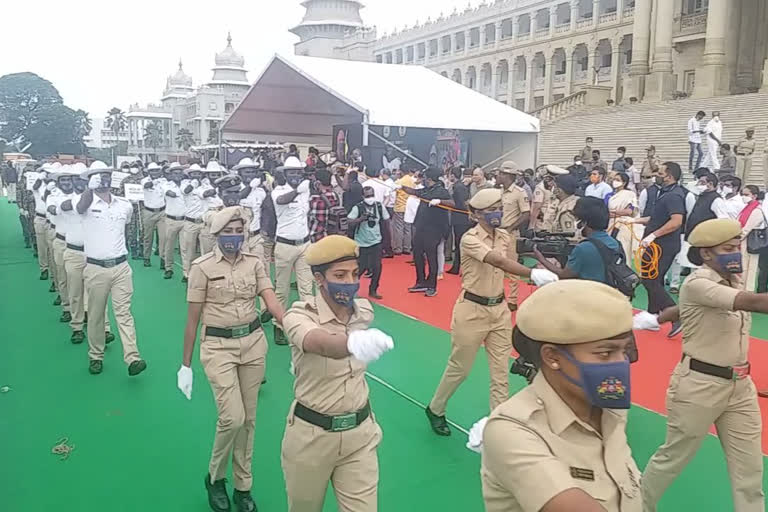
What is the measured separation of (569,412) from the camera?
1.70 m

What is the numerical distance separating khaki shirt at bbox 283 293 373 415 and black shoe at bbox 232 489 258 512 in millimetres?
1257

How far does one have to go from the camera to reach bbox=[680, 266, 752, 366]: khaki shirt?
3.36 meters

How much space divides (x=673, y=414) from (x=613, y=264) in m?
1.25

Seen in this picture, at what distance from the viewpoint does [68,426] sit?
514 cm

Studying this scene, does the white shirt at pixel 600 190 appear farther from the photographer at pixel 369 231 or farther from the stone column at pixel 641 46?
the stone column at pixel 641 46

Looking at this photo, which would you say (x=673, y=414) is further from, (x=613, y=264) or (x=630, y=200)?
(x=630, y=200)

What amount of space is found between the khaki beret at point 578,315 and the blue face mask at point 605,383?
0.08 meters

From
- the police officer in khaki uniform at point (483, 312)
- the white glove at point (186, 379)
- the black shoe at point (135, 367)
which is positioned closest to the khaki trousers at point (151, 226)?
the black shoe at point (135, 367)

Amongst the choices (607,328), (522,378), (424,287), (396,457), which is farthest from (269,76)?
(607,328)

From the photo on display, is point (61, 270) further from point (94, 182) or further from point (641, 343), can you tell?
point (641, 343)

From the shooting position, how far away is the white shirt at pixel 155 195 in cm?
1162

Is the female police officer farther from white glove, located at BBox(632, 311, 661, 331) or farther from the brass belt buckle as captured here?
white glove, located at BBox(632, 311, 661, 331)

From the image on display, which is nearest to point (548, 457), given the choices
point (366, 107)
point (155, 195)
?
point (155, 195)

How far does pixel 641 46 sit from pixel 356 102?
2327 cm
